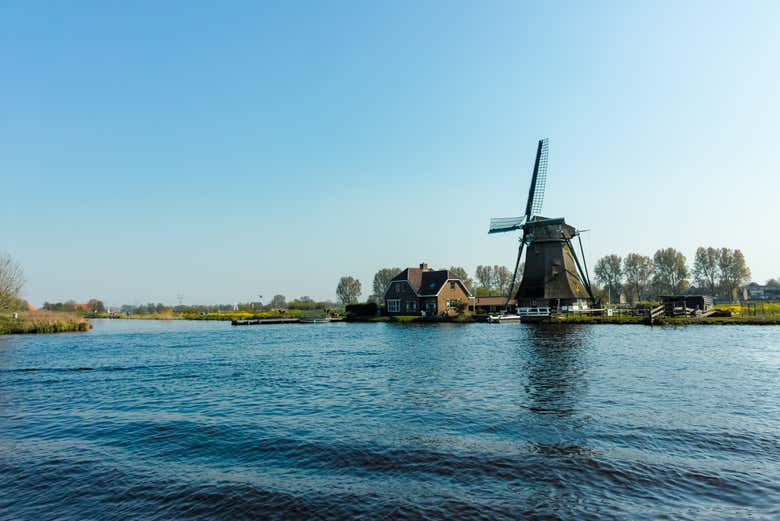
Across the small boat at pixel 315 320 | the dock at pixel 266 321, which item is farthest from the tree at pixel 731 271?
the dock at pixel 266 321

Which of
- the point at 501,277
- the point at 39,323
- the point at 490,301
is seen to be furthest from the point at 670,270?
the point at 39,323

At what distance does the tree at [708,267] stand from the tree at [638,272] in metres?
9.98

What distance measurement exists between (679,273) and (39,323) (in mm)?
121709

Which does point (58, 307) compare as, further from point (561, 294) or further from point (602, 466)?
point (602, 466)

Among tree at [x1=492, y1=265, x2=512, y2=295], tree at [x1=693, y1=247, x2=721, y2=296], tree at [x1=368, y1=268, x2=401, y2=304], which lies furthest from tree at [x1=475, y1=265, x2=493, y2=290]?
tree at [x1=693, y1=247, x2=721, y2=296]

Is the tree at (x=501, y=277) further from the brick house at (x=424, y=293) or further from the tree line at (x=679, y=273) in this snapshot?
the brick house at (x=424, y=293)

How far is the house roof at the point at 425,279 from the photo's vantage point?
6906 cm

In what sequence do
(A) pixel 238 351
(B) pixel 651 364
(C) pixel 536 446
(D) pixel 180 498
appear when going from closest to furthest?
(D) pixel 180 498, (C) pixel 536 446, (B) pixel 651 364, (A) pixel 238 351

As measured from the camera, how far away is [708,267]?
10362 centimetres

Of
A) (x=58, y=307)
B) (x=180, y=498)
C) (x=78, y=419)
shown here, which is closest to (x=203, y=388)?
(x=78, y=419)

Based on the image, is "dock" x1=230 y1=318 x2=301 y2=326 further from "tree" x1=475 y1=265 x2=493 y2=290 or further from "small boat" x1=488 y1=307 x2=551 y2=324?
"tree" x1=475 y1=265 x2=493 y2=290

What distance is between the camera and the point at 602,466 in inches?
366

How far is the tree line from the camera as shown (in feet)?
335

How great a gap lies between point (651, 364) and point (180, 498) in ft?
71.3
